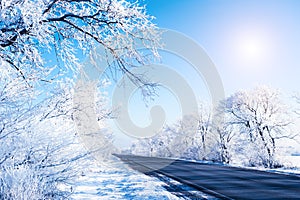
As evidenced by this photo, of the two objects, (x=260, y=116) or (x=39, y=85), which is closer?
(x=39, y=85)

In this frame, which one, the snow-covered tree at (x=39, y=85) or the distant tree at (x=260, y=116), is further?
the distant tree at (x=260, y=116)

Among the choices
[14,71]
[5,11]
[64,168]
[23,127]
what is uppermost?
[5,11]

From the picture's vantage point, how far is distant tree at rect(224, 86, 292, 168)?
25.2 meters

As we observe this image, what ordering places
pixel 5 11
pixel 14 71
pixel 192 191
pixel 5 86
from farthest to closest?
pixel 192 191 → pixel 14 71 → pixel 5 86 → pixel 5 11

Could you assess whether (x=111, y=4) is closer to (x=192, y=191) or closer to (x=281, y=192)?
(x=192, y=191)

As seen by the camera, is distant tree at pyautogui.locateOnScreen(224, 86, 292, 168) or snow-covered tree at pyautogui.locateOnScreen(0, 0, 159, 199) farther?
distant tree at pyautogui.locateOnScreen(224, 86, 292, 168)

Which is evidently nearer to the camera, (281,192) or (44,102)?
(44,102)

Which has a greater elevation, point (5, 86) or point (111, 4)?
point (111, 4)

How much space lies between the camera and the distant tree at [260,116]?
25.2 metres


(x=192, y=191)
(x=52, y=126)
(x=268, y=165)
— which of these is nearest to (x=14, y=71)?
(x=52, y=126)

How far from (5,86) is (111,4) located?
2367 mm

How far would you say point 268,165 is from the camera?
22.7 m

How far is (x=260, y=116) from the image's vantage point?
1137 inches

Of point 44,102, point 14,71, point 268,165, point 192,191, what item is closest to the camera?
point 14,71
